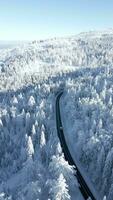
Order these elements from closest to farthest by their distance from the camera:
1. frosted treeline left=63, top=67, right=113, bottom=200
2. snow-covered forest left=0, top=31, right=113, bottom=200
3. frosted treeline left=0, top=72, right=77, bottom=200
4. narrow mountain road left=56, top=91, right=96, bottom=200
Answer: frosted treeline left=0, top=72, right=77, bottom=200, snow-covered forest left=0, top=31, right=113, bottom=200, frosted treeline left=63, top=67, right=113, bottom=200, narrow mountain road left=56, top=91, right=96, bottom=200

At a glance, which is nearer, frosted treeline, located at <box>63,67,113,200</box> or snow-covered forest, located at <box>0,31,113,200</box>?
snow-covered forest, located at <box>0,31,113,200</box>

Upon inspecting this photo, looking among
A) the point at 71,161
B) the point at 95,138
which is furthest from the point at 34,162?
the point at 95,138

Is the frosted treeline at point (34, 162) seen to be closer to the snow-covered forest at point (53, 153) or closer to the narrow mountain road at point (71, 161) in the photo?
the snow-covered forest at point (53, 153)

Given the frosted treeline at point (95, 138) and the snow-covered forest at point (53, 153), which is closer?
the snow-covered forest at point (53, 153)

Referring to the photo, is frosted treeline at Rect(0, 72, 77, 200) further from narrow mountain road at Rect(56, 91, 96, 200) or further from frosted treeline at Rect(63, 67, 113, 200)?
frosted treeline at Rect(63, 67, 113, 200)

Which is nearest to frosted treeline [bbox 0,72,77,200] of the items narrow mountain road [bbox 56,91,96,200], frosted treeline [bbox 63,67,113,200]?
narrow mountain road [bbox 56,91,96,200]

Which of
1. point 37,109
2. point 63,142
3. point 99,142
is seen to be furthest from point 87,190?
point 37,109

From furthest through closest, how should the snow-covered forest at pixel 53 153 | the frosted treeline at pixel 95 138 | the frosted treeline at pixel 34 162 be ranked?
the frosted treeline at pixel 95 138
the snow-covered forest at pixel 53 153
the frosted treeline at pixel 34 162

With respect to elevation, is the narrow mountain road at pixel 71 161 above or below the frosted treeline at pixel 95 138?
below

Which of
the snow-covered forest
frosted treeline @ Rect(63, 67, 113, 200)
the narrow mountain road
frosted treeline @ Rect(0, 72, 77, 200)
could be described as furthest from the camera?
the narrow mountain road

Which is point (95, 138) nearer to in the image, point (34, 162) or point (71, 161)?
point (71, 161)

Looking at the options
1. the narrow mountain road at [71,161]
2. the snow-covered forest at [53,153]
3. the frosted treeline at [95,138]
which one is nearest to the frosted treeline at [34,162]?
the snow-covered forest at [53,153]
